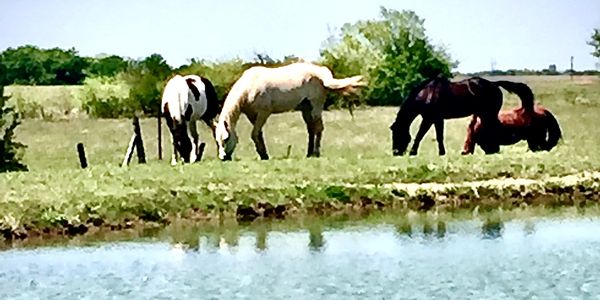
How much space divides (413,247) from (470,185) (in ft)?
18.3

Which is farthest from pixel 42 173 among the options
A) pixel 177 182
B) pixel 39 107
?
pixel 39 107

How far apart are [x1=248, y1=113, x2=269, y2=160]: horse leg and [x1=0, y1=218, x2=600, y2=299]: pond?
8.75m

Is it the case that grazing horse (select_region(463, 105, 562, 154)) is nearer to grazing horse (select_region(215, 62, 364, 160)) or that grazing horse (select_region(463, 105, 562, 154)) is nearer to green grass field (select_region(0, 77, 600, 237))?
green grass field (select_region(0, 77, 600, 237))

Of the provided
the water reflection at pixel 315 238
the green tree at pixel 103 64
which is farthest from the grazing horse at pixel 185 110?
the green tree at pixel 103 64

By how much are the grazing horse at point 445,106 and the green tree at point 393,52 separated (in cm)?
3098

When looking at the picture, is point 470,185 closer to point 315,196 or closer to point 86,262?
point 315,196

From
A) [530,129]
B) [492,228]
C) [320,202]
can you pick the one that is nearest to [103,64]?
[530,129]

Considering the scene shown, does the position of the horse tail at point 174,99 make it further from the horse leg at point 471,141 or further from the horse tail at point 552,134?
the horse tail at point 552,134

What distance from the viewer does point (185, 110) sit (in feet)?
99.6

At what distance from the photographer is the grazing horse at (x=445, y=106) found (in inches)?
1214

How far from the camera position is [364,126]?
44125mm

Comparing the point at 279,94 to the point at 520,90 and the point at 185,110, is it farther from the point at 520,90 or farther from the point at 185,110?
the point at 520,90

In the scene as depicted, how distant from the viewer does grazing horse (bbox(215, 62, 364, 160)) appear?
30250 millimetres

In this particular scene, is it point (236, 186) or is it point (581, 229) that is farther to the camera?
point (236, 186)
